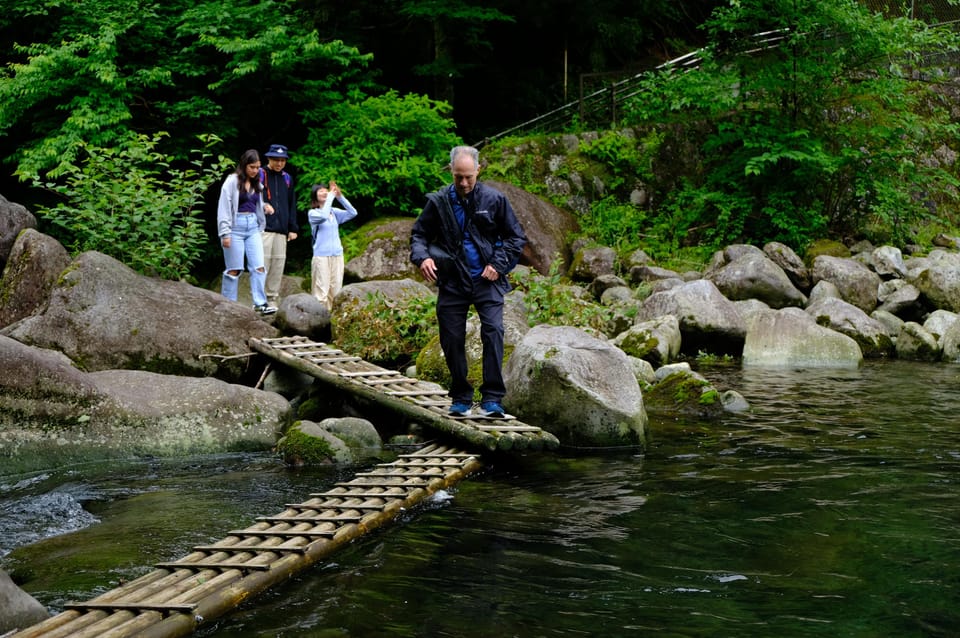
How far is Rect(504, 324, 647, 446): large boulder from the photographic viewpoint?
8.32 metres

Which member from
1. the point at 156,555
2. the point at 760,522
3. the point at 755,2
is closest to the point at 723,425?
the point at 760,522

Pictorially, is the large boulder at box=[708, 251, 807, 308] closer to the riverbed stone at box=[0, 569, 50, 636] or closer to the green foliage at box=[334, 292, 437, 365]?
the green foliage at box=[334, 292, 437, 365]

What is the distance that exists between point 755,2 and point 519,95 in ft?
25.2

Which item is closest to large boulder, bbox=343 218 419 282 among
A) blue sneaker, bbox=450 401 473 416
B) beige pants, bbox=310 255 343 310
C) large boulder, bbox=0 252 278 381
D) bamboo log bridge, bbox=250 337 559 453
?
beige pants, bbox=310 255 343 310

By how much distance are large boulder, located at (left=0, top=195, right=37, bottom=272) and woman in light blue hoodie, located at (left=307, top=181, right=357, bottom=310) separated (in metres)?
3.66

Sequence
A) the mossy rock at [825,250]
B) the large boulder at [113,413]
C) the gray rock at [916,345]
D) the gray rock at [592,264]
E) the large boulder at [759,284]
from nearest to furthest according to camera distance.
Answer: the large boulder at [113,413]
the gray rock at [916,345]
the large boulder at [759,284]
the gray rock at [592,264]
the mossy rock at [825,250]

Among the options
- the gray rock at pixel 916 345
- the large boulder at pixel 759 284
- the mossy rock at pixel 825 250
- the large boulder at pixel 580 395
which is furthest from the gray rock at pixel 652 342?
the mossy rock at pixel 825 250

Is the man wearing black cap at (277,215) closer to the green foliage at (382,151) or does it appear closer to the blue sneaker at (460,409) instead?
the blue sneaker at (460,409)

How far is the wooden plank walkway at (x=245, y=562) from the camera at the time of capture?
4.16m

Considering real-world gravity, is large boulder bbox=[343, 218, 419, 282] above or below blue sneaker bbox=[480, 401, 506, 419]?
above

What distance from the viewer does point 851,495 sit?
6.55 meters

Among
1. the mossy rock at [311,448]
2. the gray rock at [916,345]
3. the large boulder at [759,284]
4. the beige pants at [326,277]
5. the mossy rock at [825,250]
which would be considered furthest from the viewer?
the mossy rock at [825,250]

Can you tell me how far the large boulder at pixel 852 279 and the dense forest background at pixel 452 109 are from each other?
88.7 inches

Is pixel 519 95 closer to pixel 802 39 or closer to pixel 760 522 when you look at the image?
pixel 802 39
